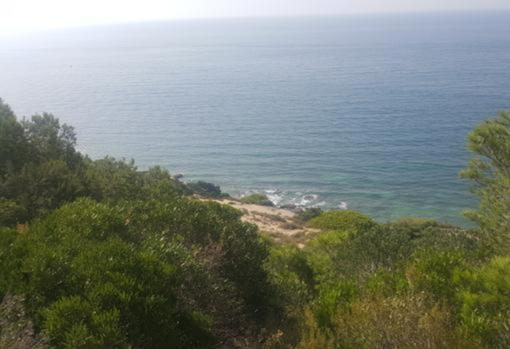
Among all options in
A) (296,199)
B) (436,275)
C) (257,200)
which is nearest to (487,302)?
(436,275)

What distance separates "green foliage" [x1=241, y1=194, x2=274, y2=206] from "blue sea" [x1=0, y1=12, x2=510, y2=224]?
2.11m

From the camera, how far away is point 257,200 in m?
52.4

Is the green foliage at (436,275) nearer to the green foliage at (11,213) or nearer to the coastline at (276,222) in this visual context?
the green foliage at (11,213)

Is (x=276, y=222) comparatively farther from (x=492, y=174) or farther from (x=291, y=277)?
(x=291, y=277)

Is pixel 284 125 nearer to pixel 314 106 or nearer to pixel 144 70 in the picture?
pixel 314 106

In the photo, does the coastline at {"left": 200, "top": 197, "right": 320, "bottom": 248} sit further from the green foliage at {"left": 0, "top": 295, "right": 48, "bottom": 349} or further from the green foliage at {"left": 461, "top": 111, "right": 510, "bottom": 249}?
the green foliage at {"left": 0, "top": 295, "right": 48, "bottom": 349}

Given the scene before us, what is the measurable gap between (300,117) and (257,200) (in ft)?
108

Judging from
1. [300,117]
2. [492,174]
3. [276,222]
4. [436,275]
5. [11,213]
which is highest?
[436,275]

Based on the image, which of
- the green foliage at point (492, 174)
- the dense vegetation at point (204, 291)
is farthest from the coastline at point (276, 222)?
the dense vegetation at point (204, 291)

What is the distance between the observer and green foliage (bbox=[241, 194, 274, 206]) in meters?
51.8

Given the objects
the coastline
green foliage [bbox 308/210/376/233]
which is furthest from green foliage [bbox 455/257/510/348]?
green foliage [bbox 308/210/376/233]

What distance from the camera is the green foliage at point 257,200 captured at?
51.8 m

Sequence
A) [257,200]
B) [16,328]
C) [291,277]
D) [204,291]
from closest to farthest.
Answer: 1. [16,328]
2. [204,291]
3. [291,277]
4. [257,200]

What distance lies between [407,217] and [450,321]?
40663 millimetres
